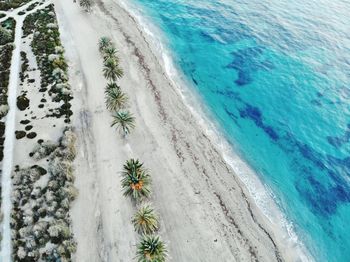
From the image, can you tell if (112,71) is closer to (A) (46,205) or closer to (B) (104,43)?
(B) (104,43)

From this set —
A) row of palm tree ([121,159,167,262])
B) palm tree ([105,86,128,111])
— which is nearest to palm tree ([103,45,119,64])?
palm tree ([105,86,128,111])

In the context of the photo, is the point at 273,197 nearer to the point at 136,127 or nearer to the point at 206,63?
the point at 136,127

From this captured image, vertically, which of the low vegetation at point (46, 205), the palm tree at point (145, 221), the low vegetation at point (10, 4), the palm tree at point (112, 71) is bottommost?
the low vegetation at point (46, 205)

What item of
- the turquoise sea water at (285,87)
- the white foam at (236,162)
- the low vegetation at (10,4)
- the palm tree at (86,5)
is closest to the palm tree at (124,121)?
the white foam at (236,162)

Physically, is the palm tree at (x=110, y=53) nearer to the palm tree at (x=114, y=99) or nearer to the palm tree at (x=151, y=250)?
the palm tree at (x=114, y=99)

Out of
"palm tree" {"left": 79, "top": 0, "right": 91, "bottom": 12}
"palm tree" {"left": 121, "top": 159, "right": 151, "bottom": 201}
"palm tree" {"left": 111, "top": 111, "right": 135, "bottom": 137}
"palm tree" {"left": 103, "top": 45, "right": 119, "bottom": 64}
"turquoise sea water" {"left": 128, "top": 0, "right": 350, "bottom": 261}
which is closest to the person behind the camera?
"palm tree" {"left": 121, "top": 159, "right": 151, "bottom": 201}

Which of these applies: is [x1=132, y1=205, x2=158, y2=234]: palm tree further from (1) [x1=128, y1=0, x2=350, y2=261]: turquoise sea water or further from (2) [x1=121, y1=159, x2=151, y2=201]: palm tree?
(1) [x1=128, y1=0, x2=350, y2=261]: turquoise sea water

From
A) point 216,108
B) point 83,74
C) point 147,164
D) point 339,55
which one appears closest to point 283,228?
point 147,164

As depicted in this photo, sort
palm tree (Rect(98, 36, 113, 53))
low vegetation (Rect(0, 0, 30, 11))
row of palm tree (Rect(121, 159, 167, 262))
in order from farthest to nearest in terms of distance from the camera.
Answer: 1. low vegetation (Rect(0, 0, 30, 11))
2. palm tree (Rect(98, 36, 113, 53))
3. row of palm tree (Rect(121, 159, 167, 262))
